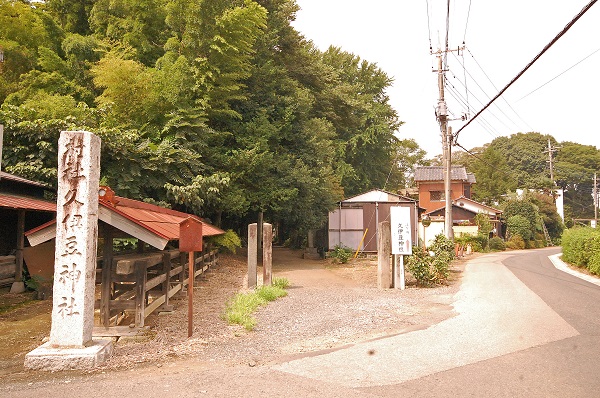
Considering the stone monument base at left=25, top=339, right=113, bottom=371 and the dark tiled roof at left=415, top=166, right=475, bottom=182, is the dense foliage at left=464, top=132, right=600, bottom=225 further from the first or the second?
the stone monument base at left=25, top=339, right=113, bottom=371

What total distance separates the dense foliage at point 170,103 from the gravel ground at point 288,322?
4.84m

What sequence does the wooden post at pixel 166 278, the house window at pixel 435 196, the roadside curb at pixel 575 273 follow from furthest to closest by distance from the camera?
1. the house window at pixel 435 196
2. the roadside curb at pixel 575 273
3. the wooden post at pixel 166 278

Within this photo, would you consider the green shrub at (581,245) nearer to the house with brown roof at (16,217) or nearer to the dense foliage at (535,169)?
the house with brown roof at (16,217)

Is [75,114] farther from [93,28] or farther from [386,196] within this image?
[386,196]

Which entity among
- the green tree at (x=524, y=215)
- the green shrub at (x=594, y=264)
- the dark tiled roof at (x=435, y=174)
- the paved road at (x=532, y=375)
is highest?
the dark tiled roof at (x=435, y=174)

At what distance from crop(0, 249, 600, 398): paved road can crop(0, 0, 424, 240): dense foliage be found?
10436 millimetres

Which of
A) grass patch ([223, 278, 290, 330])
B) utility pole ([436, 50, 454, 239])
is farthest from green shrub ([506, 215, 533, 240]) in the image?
grass patch ([223, 278, 290, 330])

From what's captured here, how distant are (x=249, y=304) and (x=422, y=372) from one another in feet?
16.1

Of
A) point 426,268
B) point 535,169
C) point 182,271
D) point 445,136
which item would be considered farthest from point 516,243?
point 182,271

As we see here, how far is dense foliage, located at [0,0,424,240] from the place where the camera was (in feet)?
50.1

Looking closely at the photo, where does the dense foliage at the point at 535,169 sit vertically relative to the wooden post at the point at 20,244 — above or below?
above

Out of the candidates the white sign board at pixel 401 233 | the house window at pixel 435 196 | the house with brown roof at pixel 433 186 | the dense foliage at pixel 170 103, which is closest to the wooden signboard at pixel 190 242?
the white sign board at pixel 401 233

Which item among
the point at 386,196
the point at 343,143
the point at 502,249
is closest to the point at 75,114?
the point at 386,196

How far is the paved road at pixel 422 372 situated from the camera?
4.91m
